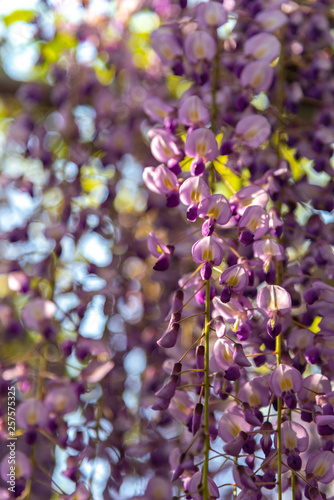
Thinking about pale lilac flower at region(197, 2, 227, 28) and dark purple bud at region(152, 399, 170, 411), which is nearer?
dark purple bud at region(152, 399, 170, 411)

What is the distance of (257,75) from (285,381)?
520 millimetres

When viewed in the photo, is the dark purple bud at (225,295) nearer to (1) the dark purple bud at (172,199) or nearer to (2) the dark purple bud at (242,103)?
(1) the dark purple bud at (172,199)

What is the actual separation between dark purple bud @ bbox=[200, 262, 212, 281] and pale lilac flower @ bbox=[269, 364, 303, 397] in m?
0.15

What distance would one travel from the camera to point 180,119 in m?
1.02

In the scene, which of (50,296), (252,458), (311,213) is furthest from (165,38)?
(252,458)

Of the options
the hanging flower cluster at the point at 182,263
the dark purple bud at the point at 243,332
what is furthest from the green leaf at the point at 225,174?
the dark purple bud at the point at 243,332

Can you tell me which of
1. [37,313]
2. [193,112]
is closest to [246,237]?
[193,112]

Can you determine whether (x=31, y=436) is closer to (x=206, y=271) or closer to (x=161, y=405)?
(x=161, y=405)

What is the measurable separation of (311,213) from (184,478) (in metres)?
0.50

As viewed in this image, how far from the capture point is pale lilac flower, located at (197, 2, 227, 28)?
1.08 meters

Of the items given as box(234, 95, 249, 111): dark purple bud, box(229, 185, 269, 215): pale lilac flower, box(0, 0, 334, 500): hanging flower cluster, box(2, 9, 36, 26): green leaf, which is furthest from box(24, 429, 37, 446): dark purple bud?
box(2, 9, 36, 26): green leaf

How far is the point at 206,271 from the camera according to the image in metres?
0.86

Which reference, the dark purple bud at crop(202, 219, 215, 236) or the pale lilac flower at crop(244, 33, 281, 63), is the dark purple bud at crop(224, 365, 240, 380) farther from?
the pale lilac flower at crop(244, 33, 281, 63)

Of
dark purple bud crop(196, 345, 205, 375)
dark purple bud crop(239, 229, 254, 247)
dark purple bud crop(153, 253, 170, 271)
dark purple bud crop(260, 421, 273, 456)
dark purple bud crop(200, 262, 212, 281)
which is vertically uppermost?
dark purple bud crop(239, 229, 254, 247)
